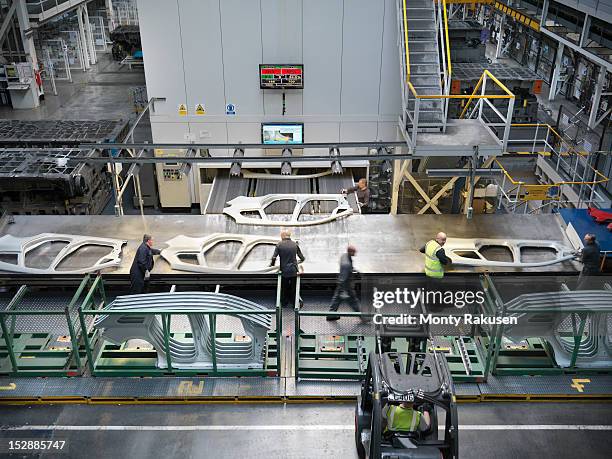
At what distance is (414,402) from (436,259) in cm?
386

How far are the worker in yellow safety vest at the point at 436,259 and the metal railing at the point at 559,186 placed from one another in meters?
5.40

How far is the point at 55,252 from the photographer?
36.9 feet

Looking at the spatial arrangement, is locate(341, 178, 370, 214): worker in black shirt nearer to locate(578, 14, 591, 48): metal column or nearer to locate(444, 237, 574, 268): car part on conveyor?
locate(444, 237, 574, 268): car part on conveyor

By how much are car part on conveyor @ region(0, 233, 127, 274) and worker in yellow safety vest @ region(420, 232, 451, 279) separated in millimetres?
5664

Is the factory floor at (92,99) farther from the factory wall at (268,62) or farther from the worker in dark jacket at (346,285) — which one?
the worker in dark jacket at (346,285)

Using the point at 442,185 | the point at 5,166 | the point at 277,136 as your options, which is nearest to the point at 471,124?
the point at 442,185

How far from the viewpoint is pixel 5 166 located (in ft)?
47.0

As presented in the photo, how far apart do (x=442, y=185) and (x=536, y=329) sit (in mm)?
6142

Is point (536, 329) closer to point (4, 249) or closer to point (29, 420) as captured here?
point (29, 420)

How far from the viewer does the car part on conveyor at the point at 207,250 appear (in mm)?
10523

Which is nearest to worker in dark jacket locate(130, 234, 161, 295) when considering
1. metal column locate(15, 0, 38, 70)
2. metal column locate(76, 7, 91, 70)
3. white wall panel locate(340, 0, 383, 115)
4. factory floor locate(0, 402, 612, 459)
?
factory floor locate(0, 402, 612, 459)

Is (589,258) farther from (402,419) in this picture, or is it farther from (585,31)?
(585,31)

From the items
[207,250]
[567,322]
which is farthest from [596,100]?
[207,250]

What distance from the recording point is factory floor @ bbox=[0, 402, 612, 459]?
25.7 ft
